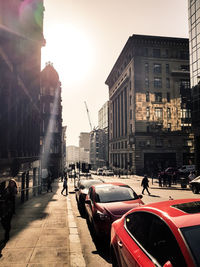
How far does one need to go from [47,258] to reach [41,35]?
73.3ft

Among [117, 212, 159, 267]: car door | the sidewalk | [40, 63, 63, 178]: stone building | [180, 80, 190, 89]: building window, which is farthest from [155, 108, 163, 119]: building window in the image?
[117, 212, 159, 267]: car door

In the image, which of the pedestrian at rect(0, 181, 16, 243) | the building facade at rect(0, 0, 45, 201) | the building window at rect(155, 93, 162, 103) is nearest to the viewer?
the pedestrian at rect(0, 181, 16, 243)

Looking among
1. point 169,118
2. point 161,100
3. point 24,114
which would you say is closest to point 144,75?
point 161,100

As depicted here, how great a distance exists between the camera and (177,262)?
2359 mm

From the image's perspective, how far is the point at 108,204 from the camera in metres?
6.64

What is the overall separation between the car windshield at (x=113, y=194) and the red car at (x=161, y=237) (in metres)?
3.17

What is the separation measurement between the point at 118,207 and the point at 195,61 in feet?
105

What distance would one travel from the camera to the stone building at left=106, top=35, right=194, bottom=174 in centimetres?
5347

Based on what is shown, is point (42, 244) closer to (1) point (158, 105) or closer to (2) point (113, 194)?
(2) point (113, 194)

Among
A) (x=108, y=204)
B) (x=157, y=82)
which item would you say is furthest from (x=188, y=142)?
(x=108, y=204)

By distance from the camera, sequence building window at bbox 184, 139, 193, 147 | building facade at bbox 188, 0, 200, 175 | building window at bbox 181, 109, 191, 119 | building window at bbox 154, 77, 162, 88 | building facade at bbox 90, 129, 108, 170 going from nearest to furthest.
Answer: building facade at bbox 188, 0, 200, 175
building window at bbox 184, 139, 193, 147
building window at bbox 181, 109, 191, 119
building window at bbox 154, 77, 162, 88
building facade at bbox 90, 129, 108, 170

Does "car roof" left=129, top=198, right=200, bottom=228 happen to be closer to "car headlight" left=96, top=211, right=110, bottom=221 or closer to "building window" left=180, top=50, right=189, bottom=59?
"car headlight" left=96, top=211, right=110, bottom=221

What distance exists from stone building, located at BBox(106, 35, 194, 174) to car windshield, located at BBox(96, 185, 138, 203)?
45077mm

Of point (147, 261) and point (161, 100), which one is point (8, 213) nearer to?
point (147, 261)
